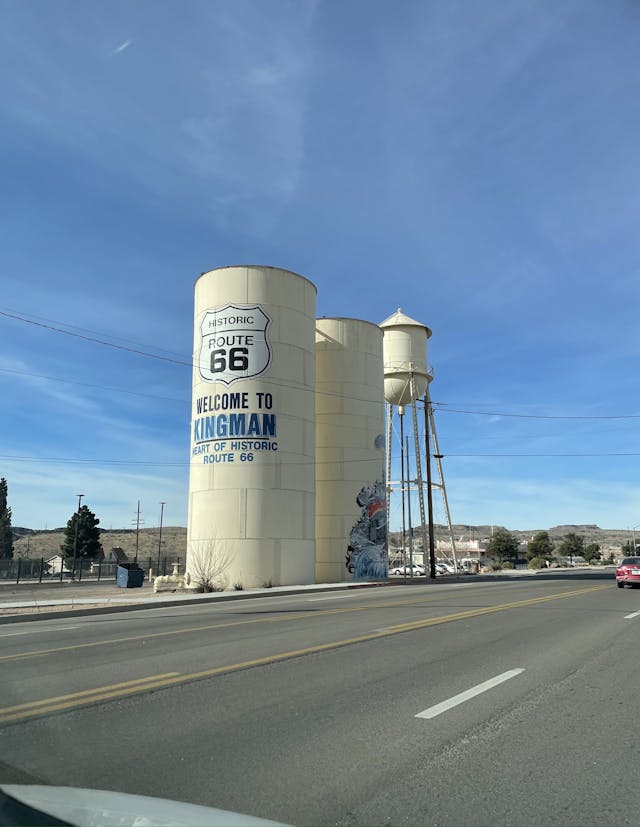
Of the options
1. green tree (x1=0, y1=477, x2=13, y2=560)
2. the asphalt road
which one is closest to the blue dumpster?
the asphalt road

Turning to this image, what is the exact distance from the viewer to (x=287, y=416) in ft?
104

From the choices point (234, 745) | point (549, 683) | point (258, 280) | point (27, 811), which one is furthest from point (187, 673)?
A: point (258, 280)

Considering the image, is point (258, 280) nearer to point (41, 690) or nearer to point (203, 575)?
point (203, 575)

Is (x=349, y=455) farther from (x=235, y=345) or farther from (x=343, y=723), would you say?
(x=343, y=723)

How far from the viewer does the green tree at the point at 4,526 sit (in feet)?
262

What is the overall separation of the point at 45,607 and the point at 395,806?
19.1 meters

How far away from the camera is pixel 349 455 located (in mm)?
37281

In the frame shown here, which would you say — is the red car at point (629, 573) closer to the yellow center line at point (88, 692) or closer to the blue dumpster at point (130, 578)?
the yellow center line at point (88, 692)

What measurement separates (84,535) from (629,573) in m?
61.9

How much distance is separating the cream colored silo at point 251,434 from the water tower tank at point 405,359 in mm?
13793

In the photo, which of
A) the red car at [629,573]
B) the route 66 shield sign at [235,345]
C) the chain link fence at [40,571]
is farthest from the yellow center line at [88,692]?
the chain link fence at [40,571]

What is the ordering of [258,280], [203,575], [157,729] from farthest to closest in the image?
[258,280] < [203,575] < [157,729]

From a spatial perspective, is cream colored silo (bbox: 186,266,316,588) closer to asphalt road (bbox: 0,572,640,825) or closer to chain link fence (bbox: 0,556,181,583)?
chain link fence (bbox: 0,556,181,583)

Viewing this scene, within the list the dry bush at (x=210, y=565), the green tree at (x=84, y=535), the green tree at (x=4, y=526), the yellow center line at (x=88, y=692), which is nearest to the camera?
the yellow center line at (x=88, y=692)
